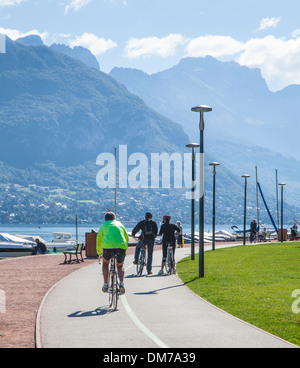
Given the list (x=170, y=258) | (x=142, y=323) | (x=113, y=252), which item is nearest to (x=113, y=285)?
(x=113, y=252)

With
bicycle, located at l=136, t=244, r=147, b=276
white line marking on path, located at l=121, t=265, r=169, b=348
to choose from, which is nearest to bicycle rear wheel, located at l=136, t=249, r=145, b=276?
bicycle, located at l=136, t=244, r=147, b=276

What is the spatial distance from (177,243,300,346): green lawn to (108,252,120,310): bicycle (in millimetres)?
2120

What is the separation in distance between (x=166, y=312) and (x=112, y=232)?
1.87 meters

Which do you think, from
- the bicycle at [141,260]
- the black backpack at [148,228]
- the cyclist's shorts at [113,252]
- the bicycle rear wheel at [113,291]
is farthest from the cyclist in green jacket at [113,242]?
the bicycle at [141,260]

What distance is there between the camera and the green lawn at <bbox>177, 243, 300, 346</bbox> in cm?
981

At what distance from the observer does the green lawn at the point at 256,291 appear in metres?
9.81

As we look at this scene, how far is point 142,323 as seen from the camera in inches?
374

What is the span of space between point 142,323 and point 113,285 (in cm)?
185

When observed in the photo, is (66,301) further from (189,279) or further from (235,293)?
(189,279)

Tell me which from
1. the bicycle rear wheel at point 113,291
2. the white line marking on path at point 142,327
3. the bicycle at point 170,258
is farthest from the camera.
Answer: the bicycle at point 170,258

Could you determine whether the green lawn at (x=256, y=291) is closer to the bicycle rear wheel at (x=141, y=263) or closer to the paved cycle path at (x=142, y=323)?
the paved cycle path at (x=142, y=323)

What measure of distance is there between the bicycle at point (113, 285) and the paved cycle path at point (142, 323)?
18 centimetres

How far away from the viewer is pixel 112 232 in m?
11.5

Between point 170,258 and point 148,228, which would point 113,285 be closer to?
point 148,228
